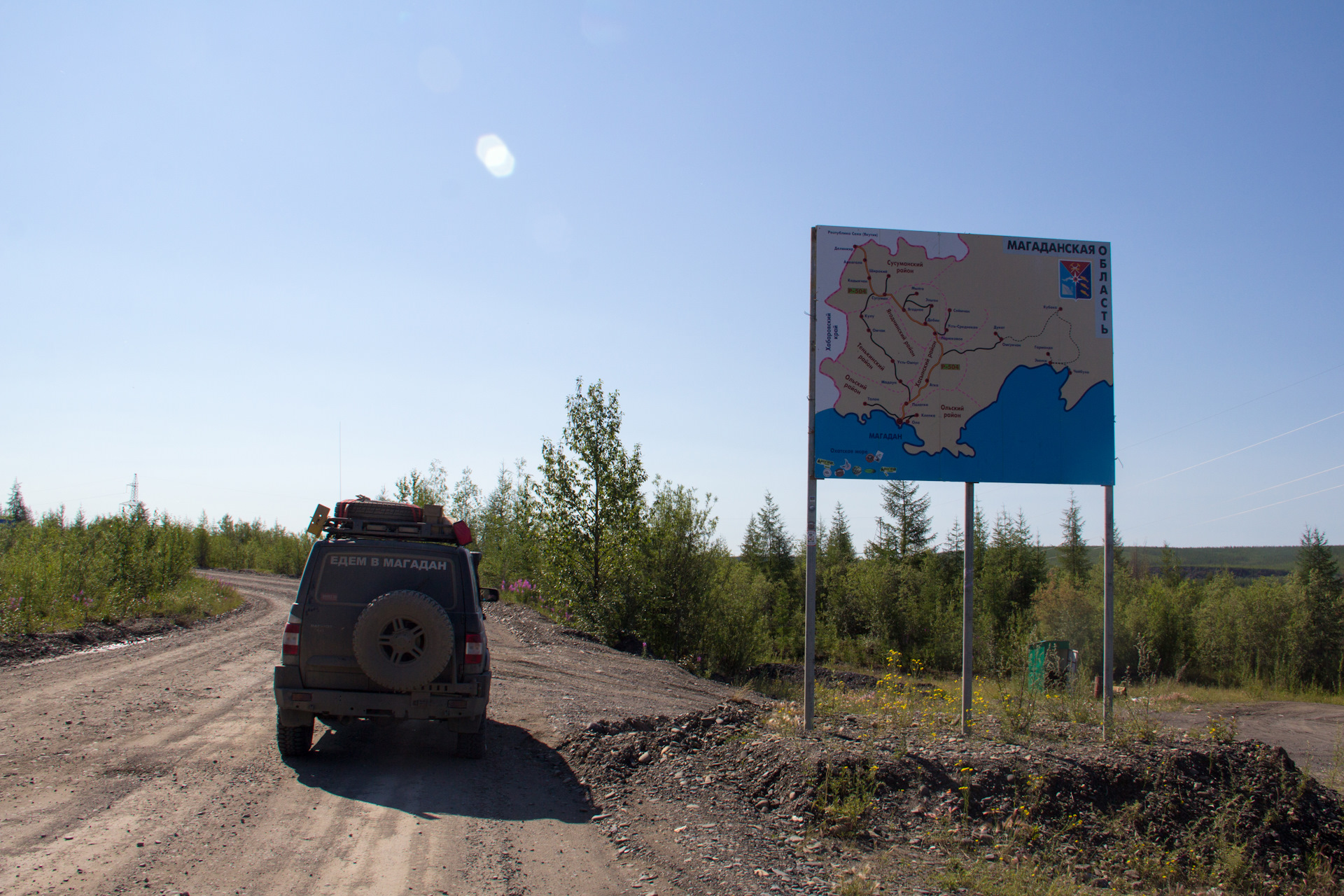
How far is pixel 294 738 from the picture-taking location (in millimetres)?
7176

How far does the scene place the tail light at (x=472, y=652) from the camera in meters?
7.27

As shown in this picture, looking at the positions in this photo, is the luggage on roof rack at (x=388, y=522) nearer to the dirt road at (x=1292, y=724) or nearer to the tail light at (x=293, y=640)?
the tail light at (x=293, y=640)

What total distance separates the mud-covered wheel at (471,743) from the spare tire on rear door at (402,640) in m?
0.93

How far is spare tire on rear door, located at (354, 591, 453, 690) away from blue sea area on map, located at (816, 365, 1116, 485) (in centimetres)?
432

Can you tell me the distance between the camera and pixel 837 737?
7496mm

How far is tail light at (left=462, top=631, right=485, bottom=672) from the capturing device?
7.27 metres

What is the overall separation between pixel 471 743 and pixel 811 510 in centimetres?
421

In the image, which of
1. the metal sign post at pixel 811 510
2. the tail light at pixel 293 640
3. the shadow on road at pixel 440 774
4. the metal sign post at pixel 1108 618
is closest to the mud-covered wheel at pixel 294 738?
the shadow on road at pixel 440 774

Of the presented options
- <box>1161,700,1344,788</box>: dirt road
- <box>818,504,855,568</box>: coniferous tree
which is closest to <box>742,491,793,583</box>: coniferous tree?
<box>818,504,855,568</box>: coniferous tree

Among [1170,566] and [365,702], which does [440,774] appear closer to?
[365,702]

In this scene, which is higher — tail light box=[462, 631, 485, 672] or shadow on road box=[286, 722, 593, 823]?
tail light box=[462, 631, 485, 672]

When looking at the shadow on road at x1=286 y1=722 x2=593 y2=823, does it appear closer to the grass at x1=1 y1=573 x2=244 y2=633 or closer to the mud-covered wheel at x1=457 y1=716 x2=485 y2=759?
the mud-covered wheel at x1=457 y1=716 x2=485 y2=759

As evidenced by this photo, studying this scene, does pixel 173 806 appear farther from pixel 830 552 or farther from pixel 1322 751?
pixel 830 552

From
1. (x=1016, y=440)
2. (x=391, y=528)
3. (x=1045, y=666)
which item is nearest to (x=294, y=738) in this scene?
(x=391, y=528)
